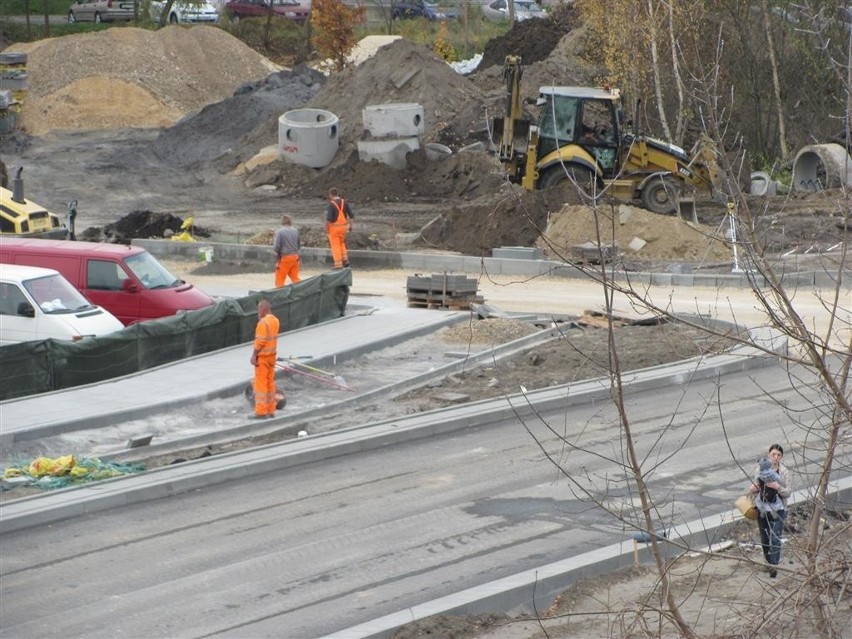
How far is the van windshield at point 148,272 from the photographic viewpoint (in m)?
21.6

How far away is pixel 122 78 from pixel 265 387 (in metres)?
41.0

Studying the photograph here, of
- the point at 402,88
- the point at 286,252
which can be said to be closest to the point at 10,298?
the point at 286,252

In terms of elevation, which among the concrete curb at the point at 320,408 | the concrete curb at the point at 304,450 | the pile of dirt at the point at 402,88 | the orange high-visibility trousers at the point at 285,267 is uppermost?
the pile of dirt at the point at 402,88

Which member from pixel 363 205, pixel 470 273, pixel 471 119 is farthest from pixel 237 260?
pixel 471 119

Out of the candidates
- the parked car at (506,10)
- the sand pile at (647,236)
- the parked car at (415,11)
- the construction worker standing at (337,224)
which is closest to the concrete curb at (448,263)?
the sand pile at (647,236)

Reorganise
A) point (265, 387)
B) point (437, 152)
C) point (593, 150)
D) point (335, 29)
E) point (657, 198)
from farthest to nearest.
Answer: point (335, 29) < point (437, 152) < point (593, 150) < point (657, 198) < point (265, 387)

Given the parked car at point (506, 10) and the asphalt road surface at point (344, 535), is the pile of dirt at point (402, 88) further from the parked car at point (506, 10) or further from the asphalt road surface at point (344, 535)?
the asphalt road surface at point (344, 535)

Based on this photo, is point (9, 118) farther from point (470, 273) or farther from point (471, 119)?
point (470, 273)

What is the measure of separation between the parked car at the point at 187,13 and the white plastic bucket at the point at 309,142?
3095 centimetres

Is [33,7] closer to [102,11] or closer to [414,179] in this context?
[102,11]

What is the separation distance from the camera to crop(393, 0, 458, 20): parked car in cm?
7375

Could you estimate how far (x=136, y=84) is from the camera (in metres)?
55.5

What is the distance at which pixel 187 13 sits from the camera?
232ft

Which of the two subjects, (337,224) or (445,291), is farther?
(337,224)
